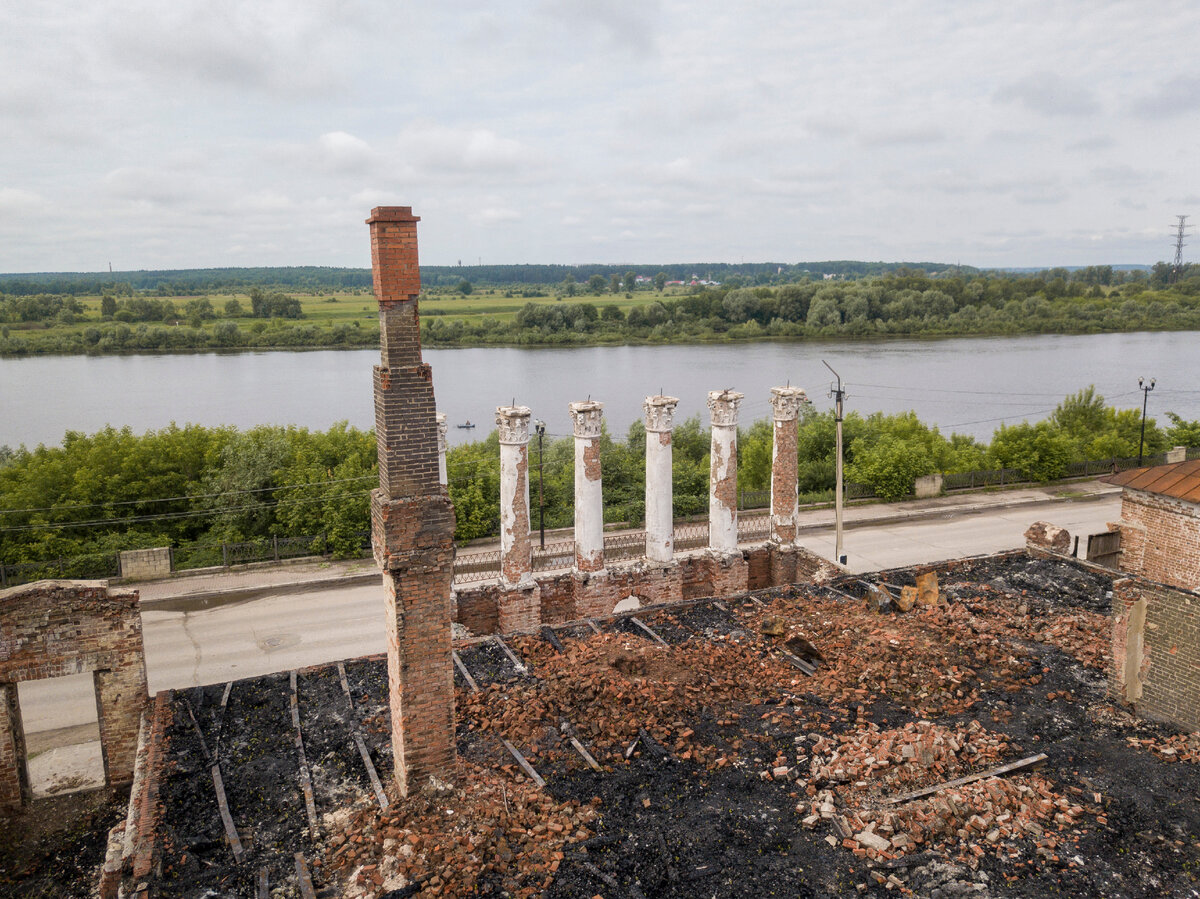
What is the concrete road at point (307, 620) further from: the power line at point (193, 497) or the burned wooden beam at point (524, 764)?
the burned wooden beam at point (524, 764)

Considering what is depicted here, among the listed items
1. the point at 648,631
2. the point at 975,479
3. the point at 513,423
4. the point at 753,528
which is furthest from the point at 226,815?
the point at 975,479

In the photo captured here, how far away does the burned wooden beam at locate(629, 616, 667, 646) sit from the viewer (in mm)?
13952

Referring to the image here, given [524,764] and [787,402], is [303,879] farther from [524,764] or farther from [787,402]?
[787,402]

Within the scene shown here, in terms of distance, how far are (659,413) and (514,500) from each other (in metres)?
3.75

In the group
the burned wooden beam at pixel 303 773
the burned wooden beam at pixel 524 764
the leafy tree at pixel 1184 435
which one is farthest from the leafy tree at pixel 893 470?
the burned wooden beam at pixel 303 773

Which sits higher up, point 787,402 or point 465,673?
point 787,402

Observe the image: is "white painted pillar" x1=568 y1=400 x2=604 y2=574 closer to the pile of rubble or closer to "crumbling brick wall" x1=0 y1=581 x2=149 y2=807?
the pile of rubble

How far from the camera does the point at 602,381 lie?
227ft

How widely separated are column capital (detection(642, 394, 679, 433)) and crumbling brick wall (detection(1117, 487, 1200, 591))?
34.6 feet

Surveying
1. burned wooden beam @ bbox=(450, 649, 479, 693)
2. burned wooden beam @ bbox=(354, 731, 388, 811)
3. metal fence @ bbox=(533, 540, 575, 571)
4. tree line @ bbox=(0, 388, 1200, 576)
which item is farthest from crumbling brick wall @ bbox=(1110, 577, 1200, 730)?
tree line @ bbox=(0, 388, 1200, 576)

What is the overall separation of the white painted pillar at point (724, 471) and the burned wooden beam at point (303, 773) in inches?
398

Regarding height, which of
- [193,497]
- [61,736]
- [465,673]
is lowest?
[61,736]

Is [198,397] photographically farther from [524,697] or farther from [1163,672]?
[1163,672]

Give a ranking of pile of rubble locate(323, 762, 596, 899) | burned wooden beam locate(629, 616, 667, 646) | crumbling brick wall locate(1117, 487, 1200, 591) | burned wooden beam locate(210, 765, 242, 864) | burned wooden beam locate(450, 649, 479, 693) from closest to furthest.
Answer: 1. pile of rubble locate(323, 762, 596, 899)
2. burned wooden beam locate(210, 765, 242, 864)
3. burned wooden beam locate(450, 649, 479, 693)
4. burned wooden beam locate(629, 616, 667, 646)
5. crumbling brick wall locate(1117, 487, 1200, 591)
